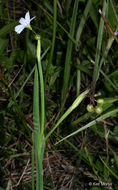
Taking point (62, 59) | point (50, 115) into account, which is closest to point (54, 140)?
point (50, 115)

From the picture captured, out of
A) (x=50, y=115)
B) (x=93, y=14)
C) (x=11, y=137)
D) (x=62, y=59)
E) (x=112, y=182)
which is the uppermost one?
(x=93, y=14)

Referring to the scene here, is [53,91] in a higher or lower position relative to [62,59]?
lower

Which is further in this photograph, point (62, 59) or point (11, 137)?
point (62, 59)

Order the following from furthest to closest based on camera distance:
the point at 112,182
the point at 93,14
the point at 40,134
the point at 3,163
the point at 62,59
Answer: the point at 62,59 → the point at 93,14 → the point at 3,163 → the point at 112,182 → the point at 40,134

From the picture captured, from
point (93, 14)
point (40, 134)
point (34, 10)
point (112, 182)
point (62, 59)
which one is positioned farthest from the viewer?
point (34, 10)

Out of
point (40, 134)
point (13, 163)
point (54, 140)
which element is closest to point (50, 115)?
point (54, 140)

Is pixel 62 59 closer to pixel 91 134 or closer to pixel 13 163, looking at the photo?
pixel 91 134

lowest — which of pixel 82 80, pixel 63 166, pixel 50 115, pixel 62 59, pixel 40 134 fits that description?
pixel 63 166

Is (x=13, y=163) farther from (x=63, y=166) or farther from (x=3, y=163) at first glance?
(x=63, y=166)

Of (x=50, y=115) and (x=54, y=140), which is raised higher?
(x=50, y=115)
